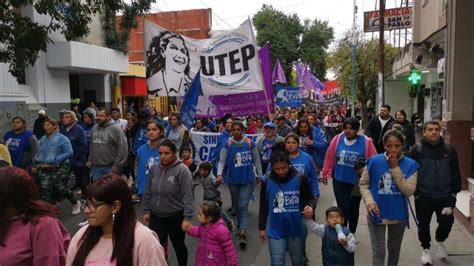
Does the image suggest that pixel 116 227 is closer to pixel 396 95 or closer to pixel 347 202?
pixel 347 202

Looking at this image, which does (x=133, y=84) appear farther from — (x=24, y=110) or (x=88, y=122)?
(x=88, y=122)

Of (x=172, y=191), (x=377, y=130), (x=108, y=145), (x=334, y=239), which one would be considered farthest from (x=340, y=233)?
(x=377, y=130)

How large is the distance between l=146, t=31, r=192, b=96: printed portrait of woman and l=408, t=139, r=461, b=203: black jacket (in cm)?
423

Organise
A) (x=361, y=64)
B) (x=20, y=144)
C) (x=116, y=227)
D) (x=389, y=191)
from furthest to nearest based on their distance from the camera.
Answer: (x=361, y=64)
(x=20, y=144)
(x=389, y=191)
(x=116, y=227)

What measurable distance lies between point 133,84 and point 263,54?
13041mm

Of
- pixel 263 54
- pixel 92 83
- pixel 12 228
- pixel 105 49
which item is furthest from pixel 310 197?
pixel 92 83

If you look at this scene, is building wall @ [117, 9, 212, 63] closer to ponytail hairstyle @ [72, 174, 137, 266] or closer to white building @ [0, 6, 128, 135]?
white building @ [0, 6, 128, 135]

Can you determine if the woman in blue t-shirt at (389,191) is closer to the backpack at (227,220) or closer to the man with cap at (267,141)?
the backpack at (227,220)

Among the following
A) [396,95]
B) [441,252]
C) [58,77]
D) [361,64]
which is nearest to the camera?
[441,252]

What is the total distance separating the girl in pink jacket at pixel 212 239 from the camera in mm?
4516

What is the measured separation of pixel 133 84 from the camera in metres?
21.7

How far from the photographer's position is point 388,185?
4.73 metres

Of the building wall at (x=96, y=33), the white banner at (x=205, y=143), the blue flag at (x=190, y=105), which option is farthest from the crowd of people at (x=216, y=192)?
the building wall at (x=96, y=33)

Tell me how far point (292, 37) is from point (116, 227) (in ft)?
167
